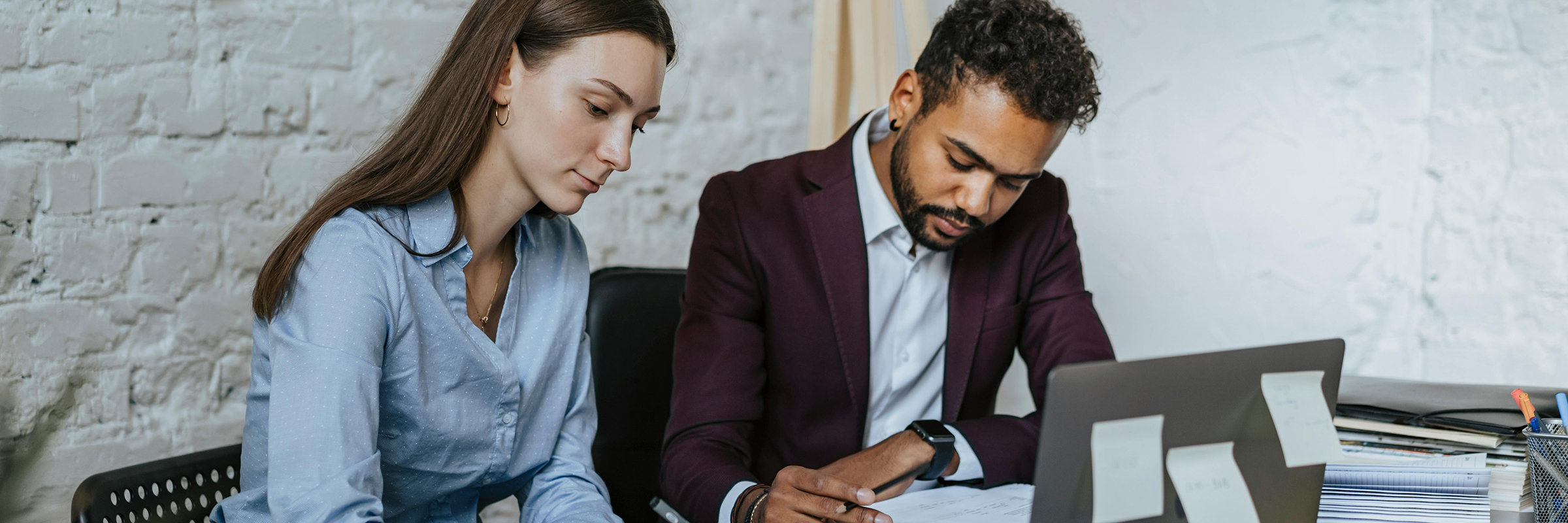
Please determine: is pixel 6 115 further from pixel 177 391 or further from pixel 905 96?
pixel 905 96

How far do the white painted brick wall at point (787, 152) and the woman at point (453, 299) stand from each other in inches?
14.5

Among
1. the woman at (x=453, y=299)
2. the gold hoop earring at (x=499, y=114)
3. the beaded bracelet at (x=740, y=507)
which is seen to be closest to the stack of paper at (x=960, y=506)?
the beaded bracelet at (x=740, y=507)

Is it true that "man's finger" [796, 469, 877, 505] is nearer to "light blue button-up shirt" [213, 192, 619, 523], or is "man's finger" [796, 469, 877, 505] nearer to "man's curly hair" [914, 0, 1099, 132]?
"light blue button-up shirt" [213, 192, 619, 523]

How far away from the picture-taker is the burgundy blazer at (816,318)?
144 centimetres

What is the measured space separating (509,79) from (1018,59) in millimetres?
666

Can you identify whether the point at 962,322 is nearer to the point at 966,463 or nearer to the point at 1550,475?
the point at 966,463

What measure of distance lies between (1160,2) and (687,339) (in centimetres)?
147

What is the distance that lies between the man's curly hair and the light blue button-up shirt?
1.85 ft

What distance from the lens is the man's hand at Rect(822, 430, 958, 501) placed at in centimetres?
117

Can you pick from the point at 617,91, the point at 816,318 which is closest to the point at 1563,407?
the point at 816,318

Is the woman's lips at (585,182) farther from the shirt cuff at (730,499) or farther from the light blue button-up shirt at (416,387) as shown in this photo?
the shirt cuff at (730,499)

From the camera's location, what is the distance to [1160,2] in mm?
2328

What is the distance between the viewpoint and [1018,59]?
1391 mm

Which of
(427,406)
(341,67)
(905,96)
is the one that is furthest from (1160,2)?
(427,406)
